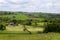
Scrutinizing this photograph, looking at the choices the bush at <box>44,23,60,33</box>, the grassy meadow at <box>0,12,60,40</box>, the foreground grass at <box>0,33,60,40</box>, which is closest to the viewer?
the foreground grass at <box>0,33,60,40</box>

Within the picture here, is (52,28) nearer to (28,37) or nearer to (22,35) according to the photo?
(28,37)

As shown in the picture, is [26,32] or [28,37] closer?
[28,37]

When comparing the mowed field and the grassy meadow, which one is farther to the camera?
the grassy meadow

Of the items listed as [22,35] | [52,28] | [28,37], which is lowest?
[28,37]

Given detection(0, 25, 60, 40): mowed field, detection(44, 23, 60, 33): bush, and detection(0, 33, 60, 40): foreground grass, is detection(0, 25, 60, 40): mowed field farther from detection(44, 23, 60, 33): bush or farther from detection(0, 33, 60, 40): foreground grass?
detection(44, 23, 60, 33): bush

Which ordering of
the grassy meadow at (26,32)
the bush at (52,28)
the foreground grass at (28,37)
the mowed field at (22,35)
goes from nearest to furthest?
the foreground grass at (28,37) < the mowed field at (22,35) < the grassy meadow at (26,32) < the bush at (52,28)

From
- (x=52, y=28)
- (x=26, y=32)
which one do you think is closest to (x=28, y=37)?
(x=26, y=32)

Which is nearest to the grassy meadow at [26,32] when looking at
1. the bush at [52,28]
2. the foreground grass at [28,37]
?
the foreground grass at [28,37]

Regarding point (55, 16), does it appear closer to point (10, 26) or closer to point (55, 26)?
point (55, 26)

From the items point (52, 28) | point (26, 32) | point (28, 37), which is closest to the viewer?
point (28, 37)

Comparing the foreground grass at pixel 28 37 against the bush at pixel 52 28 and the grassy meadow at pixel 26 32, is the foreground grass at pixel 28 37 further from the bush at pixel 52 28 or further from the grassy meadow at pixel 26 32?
the bush at pixel 52 28

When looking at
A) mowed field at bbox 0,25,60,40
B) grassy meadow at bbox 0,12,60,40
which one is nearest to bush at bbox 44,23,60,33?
grassy meadow at bbox 0,12,60,40

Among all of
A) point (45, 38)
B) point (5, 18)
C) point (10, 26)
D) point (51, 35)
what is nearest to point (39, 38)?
point (45, 38)

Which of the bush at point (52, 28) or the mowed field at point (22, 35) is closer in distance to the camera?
the mowed field at point (22, 35)
